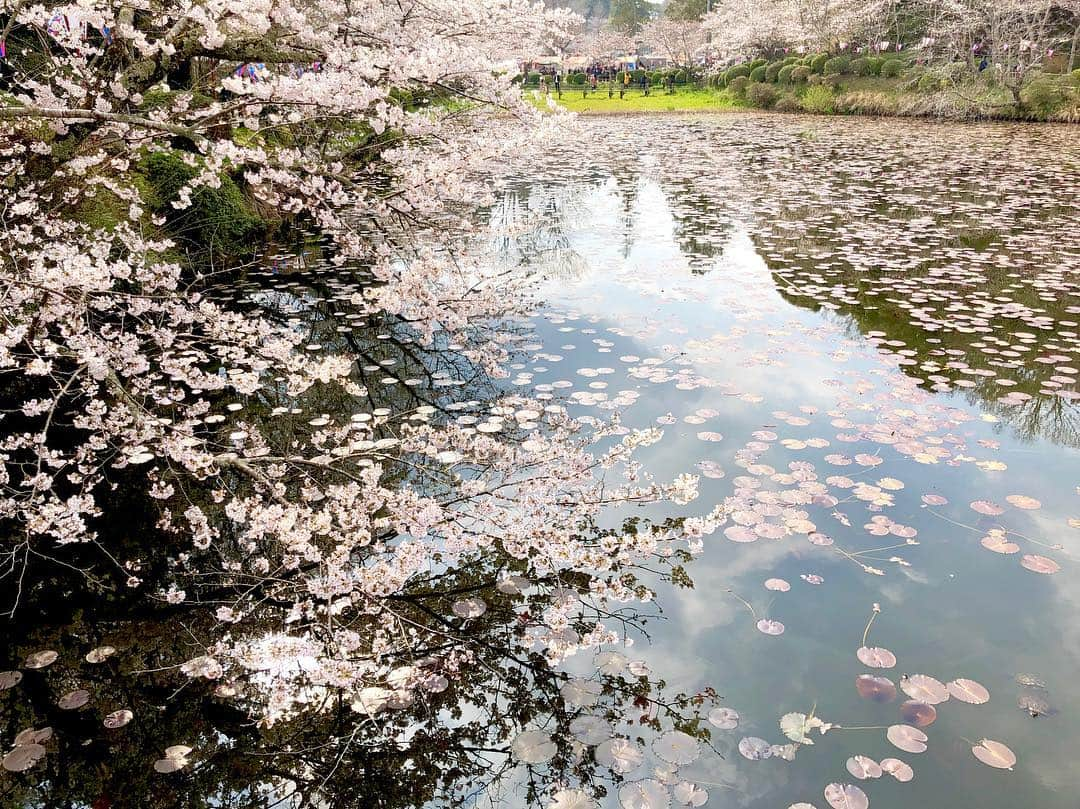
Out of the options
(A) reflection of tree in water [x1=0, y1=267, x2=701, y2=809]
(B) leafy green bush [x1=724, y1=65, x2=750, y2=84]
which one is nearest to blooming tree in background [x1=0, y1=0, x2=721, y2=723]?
(A) reflection of tree in water [x1=0, y1=267, x2=701, y2=809]

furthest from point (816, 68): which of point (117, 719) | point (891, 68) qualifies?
point (117, 719)

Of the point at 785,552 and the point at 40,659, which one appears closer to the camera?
the point at 40,659

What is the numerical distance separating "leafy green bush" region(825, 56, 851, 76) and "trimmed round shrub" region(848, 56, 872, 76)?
0.55ft

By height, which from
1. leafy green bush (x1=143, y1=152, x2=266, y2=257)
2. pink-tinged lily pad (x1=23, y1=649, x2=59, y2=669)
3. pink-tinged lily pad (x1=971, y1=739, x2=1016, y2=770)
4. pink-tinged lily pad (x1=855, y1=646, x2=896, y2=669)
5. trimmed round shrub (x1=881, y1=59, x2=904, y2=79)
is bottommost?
pink-tinged lily pad (x1=23, y1=649, x2=59, y2=669)

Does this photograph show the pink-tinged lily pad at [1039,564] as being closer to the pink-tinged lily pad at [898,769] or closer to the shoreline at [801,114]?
the pink-tinged lily pad at [898,769]

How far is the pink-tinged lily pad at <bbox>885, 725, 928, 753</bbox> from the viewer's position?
2469 millimetres

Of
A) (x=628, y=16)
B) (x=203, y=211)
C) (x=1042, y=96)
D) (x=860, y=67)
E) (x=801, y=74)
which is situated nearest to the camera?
(x=203, y=211)

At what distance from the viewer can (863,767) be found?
Result: 241 cm

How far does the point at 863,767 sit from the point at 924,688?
531 mm

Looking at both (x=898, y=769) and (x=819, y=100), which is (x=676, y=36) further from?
(x=898, y=769)

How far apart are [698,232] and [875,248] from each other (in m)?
2.64

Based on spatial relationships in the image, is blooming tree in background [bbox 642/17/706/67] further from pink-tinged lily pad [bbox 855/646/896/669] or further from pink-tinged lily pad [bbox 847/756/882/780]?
pink-tinged lily pad [bbox 847/756/882/780]

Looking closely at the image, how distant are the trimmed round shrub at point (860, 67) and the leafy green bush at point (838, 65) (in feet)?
0.55

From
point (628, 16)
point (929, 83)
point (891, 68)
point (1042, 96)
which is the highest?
point (628, 16)
